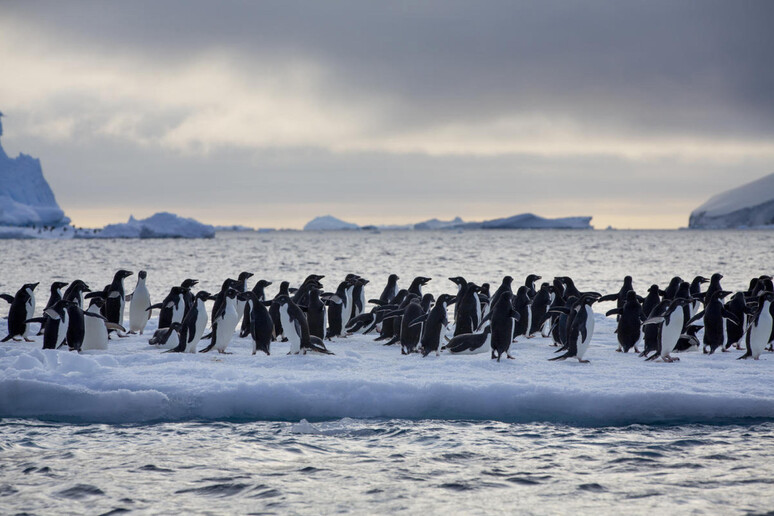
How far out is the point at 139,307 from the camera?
39.3 feet

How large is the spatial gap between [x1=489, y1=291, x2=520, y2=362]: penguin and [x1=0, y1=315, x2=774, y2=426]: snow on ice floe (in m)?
0.80

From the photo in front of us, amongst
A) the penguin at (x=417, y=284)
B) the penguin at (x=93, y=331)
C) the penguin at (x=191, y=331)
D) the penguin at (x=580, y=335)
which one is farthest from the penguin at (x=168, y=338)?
the penguin at (x=580, y=335)

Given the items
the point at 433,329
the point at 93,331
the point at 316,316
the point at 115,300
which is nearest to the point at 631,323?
the point at 433,329

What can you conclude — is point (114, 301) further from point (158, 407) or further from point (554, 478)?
point (554, 478)

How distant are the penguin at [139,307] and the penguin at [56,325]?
199cm

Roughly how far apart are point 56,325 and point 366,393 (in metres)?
4.83

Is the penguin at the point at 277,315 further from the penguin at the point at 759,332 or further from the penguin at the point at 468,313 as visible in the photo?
the penguin at the point at 759,332

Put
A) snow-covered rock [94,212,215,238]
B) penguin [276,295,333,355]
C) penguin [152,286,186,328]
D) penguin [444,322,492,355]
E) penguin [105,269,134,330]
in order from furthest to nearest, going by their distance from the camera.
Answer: snow-covered rock [94,212,215,238], penguin [105,269,134,330], penguin [152,286,186,328], penguin [444,322,492,355], penguin [276,295,333,355]

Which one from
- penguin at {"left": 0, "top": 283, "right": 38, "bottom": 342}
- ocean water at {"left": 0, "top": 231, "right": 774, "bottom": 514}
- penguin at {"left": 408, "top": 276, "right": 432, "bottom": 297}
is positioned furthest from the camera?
penguin at {"left": 408, "top": 276, "right": 432, "bottom": 297}

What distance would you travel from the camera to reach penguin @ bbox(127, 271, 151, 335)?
11883mm

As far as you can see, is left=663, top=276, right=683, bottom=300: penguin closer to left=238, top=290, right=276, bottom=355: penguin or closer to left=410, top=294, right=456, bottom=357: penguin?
left=410, top=294, right=456, bottom=357: penguin

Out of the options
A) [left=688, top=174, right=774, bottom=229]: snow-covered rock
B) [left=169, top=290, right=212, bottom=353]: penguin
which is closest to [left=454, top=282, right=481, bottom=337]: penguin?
[left=169, top=290, right=212, bottom=353]: penguin

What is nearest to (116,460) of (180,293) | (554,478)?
(554,478)

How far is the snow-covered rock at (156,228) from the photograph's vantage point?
8494 centimetres
